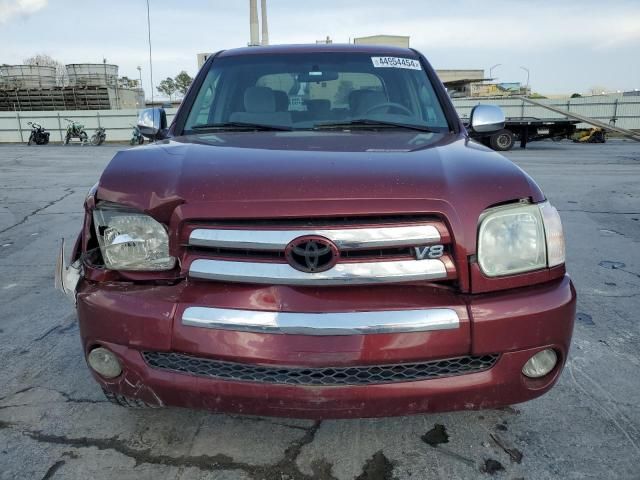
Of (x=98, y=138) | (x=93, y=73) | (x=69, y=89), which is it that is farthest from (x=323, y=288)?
(x=93, y=73)

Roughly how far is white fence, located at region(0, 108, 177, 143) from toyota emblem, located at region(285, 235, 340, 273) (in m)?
28.6

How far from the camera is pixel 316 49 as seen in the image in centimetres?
338

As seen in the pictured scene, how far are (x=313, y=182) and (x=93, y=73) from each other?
51.2 m

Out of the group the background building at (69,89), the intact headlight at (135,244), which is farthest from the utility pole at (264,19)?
the intact headlight at (135,244)

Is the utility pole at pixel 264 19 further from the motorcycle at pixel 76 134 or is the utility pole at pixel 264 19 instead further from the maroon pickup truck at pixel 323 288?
the maroon pickup truck at pixel 323 288

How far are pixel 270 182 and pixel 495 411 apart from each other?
1485 millimetres

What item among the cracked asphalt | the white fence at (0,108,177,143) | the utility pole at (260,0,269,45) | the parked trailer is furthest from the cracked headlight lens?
the utility pole at (260,0,269,45)

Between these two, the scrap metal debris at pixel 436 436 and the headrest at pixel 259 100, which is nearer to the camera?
the scrap metal debris at pixel 436 436

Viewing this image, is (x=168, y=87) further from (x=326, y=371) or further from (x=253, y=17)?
(x=326, y=371)

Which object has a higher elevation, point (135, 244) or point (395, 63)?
point (395, 63)

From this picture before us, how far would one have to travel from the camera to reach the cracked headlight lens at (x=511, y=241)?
1796mm

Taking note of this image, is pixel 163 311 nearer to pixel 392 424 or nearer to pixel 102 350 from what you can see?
pixel 102 350

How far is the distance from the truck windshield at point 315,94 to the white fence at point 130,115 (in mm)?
23506

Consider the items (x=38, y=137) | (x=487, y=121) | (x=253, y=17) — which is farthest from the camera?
(x=253, y=17)
